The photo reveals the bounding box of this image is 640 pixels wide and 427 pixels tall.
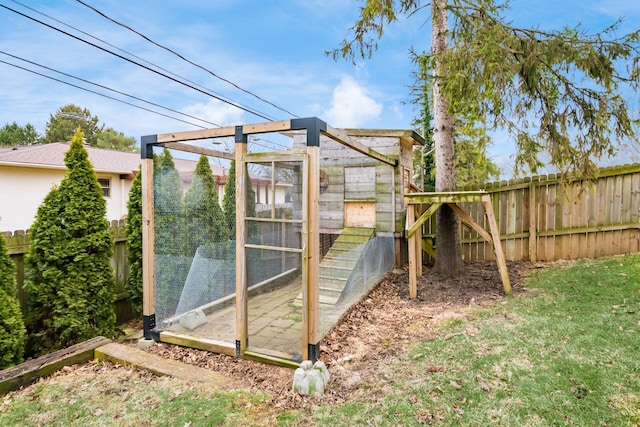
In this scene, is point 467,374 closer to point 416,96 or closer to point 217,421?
point 217,421

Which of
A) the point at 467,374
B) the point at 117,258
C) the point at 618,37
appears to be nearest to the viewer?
the point at 467,374

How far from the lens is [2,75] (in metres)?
7.88

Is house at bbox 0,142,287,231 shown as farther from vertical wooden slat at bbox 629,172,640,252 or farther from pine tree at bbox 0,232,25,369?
vertical wooden slat at bbox 629,172,640,252

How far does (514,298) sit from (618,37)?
3.13 metres

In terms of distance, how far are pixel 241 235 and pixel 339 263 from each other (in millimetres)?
1696

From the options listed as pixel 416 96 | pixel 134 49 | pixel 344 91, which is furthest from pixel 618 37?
pixel 344 91

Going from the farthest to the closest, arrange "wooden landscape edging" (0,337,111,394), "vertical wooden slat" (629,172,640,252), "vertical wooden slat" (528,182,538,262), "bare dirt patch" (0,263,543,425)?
"vertical wooden slat" (528,182,538,262) → "vertical wooden slat" (629,172,640,252) → "wooden landscape edging" (0,337,111,394) → "bare dirt patch" (0,263,543,425)

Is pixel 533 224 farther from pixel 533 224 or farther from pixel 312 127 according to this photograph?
pixel 312 127

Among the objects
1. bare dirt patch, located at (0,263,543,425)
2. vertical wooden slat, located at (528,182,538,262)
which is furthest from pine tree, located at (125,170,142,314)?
vertical wooden slat, located at (528,182,538,262)

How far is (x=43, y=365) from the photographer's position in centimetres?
285

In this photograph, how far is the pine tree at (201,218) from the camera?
3701mm

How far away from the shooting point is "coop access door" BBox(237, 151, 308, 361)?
3.05 m

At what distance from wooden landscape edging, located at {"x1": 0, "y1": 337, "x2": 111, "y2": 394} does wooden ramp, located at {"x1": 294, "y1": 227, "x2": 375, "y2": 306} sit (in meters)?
1.93

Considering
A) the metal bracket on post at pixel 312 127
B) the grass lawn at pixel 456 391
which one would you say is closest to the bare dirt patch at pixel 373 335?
the grass lawn at pixel 456 391
